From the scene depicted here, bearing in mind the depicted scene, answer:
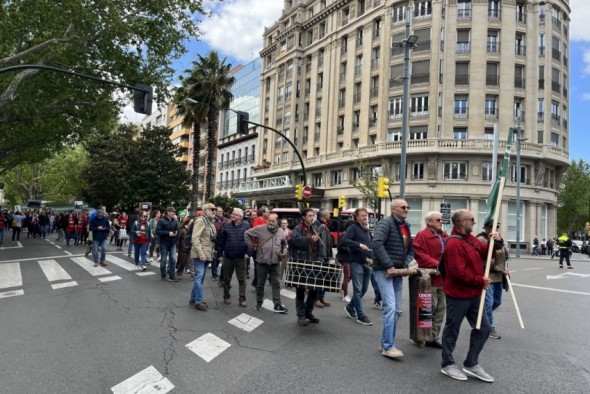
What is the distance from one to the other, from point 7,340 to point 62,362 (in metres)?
1.36

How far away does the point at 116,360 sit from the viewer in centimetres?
493

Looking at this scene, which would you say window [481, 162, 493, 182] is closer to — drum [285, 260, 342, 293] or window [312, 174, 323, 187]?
window [312, 174, 323, 187]

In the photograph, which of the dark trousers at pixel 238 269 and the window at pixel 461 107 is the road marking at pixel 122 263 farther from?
the window at pixel 461 107

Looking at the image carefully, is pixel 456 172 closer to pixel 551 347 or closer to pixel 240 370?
pixel 551 347

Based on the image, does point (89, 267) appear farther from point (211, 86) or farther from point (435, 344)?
point (211, 86)

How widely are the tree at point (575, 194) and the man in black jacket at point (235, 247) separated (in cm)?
6411

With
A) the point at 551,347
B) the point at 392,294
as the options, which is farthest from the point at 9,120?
the point at 551,347

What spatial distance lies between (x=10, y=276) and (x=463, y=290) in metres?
11.2

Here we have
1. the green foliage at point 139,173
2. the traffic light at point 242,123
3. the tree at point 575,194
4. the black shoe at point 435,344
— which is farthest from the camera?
the tree at point 575,194

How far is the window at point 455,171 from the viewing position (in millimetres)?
35781

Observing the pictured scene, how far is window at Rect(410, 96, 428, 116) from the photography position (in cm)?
3722

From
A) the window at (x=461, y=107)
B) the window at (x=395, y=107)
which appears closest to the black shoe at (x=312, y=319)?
the window at (x=461, y=107)

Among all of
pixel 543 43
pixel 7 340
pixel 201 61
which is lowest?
pixel 7 340

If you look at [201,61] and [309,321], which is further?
[201,61]
